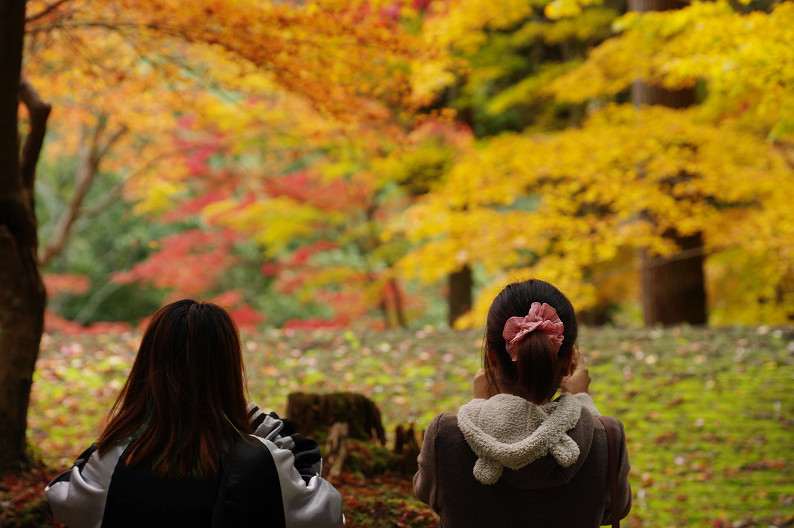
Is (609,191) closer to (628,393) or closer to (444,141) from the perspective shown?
(628,393)

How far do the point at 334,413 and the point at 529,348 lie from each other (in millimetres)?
2904

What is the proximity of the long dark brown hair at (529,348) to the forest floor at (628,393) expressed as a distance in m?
1.87

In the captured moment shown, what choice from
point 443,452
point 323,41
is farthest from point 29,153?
point 443,452

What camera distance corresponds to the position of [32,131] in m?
4.16

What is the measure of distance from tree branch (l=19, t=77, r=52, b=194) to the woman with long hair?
2798 mm

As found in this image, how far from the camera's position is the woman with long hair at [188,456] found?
1.79 meters

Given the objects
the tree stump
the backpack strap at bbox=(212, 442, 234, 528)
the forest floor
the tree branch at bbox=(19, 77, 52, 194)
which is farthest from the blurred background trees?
the backpack strap at bbox=(212, 442, 234, 528)

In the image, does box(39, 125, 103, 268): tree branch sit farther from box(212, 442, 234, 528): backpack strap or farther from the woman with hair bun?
the woman with hair bun

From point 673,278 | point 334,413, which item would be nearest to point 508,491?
point 334,413

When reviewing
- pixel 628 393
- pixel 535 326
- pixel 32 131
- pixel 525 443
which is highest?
pixel 32 131

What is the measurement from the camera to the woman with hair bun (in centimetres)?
178

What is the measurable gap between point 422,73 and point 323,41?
1679mm

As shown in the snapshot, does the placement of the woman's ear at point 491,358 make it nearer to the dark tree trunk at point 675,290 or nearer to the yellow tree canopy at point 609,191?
the yellow tree canopy at point 609,191

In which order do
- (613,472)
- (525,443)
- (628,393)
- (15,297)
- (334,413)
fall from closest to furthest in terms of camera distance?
(525,443)
(613,472)
(15,297)
(334,413)
(628,393)
